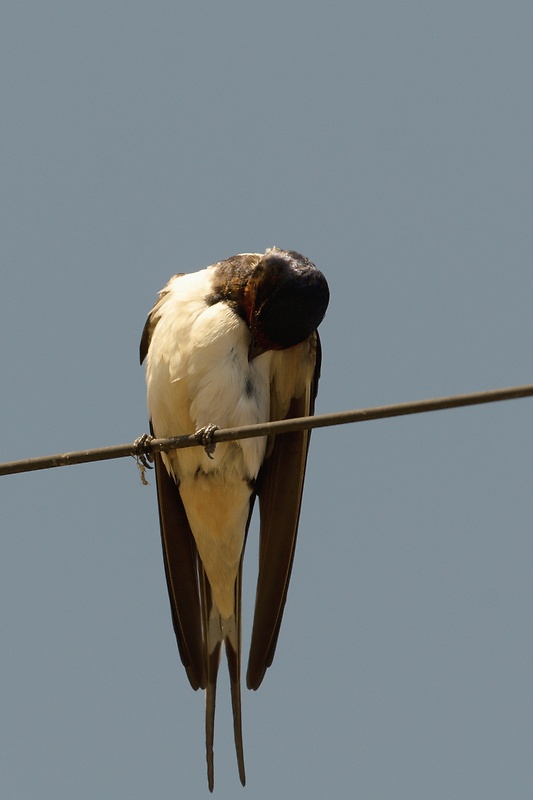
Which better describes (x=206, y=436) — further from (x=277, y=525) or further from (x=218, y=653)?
(x=218, y=653)

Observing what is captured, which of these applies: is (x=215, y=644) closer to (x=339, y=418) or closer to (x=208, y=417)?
(x=208, y=417)

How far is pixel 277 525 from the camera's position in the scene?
7426 millimetres

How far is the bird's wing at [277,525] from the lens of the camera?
7.32m

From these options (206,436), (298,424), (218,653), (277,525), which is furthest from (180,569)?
(298,424)

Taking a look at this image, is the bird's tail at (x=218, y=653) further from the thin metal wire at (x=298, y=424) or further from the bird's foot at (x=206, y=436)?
the thin metal wire at (x=298, y=424)

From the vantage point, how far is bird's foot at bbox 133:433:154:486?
6426 mm

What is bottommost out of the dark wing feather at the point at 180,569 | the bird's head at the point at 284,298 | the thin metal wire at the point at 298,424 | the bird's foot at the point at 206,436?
the dark wing feather at the point at 180,569

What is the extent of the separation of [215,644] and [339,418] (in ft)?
9.28

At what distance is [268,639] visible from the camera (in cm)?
733

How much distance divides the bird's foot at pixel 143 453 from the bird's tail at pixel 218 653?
3.28ft

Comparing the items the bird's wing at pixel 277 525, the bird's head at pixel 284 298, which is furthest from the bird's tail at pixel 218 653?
the bird's head at pixel 284 298

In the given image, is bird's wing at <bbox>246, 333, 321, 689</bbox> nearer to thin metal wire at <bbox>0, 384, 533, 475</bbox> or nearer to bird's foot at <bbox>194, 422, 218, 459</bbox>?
bird's foot at <bbox>194, 422, 218, 459</bbox>

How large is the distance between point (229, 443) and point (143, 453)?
0.77 m

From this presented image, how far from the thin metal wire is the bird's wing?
48.6 inches
